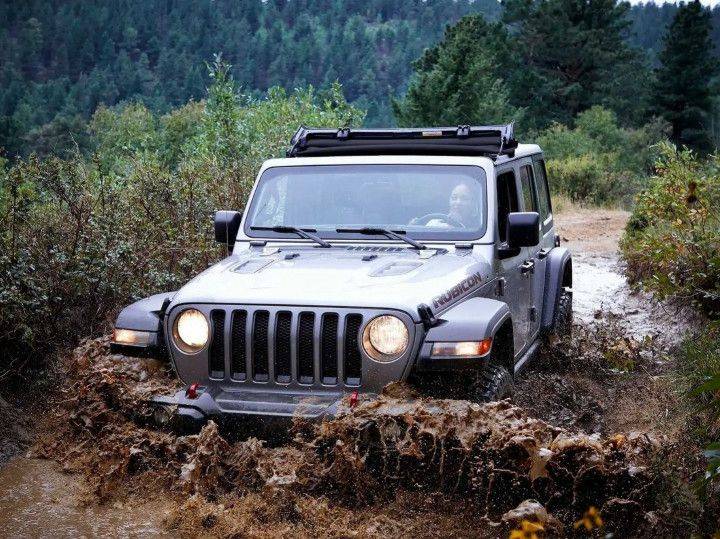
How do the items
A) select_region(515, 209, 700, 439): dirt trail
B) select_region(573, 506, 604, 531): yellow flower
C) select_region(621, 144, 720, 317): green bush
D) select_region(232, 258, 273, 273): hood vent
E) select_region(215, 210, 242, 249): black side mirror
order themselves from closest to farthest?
select_region(573, 506, 604, 531): yellow flower < select_region(232, 258, 273, 273): hood vent < select_region(215, 210, 242, 249): black side mirror < select_region(515, 209, 700, 439): dirt trail < select_region(621, 144, 720, 317): green bush

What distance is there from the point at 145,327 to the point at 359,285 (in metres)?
1.21

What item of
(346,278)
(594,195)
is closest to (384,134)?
(346,278)

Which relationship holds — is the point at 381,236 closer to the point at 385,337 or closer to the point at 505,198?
the point at 505,198

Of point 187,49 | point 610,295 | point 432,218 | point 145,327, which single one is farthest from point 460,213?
point 187,49

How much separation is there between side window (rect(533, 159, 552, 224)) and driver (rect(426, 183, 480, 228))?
200cm

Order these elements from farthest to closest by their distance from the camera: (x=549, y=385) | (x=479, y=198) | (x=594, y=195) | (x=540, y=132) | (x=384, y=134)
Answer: (x=540, y=132)
(x=594, y=195)
(x=549, y=385)
(x=384, y=134)
(x=479, y=198)

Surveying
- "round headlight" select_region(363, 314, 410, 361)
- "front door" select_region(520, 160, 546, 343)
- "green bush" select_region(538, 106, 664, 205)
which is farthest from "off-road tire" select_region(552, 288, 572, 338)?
"green bush" select_region(538, 106, 664, 205)

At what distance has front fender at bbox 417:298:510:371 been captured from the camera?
15.3 feet

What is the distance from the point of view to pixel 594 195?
27.7 metres

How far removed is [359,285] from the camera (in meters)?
4.98

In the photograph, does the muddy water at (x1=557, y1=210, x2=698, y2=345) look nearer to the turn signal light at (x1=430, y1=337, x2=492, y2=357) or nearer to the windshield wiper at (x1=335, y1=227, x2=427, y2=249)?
the windshield wiper at (x1=335, y1=227, x2=427, y2=249)

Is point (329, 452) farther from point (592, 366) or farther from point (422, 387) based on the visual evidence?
point (592, 366)

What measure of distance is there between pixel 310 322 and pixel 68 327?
11.2 feet

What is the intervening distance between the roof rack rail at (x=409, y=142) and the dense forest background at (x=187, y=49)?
275 feet
